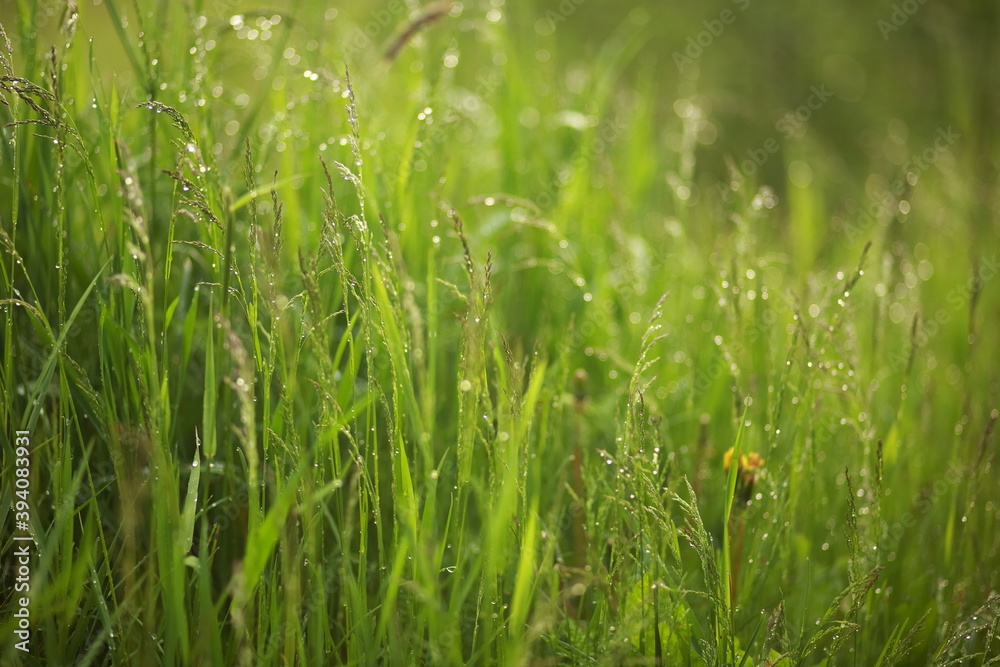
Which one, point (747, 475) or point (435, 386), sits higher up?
point (435, 386)

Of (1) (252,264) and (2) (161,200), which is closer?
(1) (252,264)

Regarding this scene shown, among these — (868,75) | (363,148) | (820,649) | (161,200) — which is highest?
(868,75)

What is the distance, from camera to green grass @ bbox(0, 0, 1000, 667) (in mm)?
994

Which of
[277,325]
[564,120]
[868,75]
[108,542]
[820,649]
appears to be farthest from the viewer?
[868,75]

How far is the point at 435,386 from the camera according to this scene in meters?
1.55

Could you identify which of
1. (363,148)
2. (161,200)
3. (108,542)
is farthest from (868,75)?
(108,542)

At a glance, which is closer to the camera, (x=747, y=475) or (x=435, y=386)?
(x=747, y=475)

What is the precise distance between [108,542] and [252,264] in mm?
641

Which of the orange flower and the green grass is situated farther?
the orange flower

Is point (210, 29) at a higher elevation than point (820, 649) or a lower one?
higher

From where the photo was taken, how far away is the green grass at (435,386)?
99cm

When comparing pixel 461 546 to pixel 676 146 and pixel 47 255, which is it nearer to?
pixel 47 255

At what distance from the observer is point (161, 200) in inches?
63.7

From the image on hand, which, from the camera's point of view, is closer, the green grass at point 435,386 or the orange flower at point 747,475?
the green grass at point 435,386
